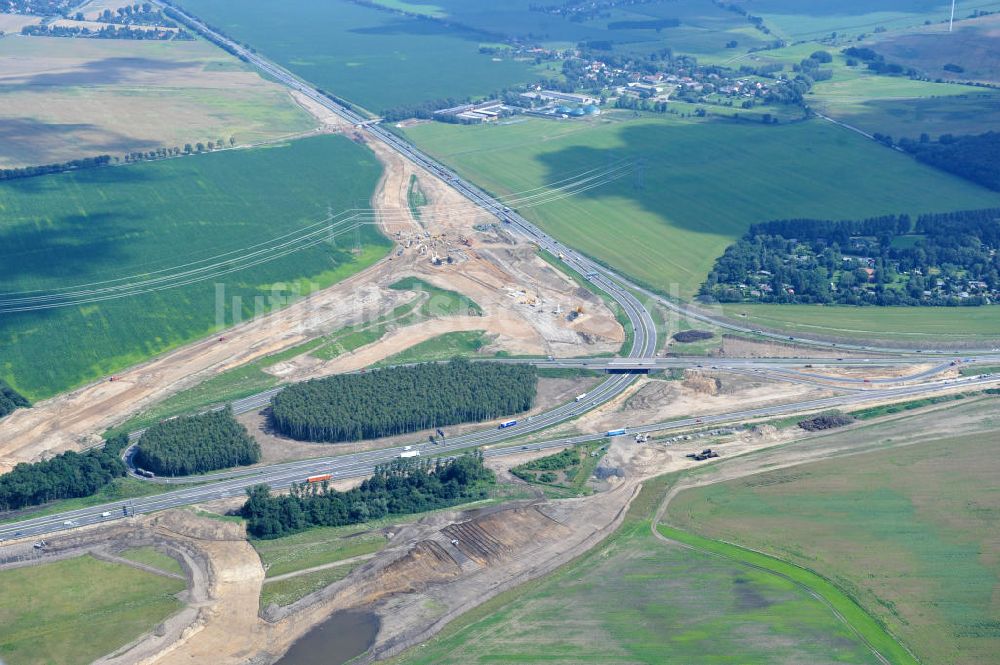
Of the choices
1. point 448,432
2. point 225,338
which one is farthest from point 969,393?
point 225,338

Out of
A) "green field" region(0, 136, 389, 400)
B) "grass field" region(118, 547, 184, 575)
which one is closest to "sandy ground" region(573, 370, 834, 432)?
"grass field" region(118, 547, 184, 575)

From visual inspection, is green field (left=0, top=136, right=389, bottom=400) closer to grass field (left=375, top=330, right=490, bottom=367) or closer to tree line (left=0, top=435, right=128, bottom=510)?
tree line (left=0, top=435, right=128, bottom=510)

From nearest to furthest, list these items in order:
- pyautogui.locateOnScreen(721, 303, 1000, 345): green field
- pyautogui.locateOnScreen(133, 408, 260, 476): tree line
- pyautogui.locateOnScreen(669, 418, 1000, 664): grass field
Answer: pyautogui.locateOnScreen(669, 418, 1000, 664): grass field < pyautogui.locateOnScreen(133, 408, 260, 476): tree line < pyautogui.locateOnScreen(721, 303, 1000, 345): green field

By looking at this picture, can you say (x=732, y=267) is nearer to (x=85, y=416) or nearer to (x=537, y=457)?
(x=537, y=457)

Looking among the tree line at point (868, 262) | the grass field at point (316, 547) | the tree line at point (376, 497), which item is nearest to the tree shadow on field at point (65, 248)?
the tree line at point (376, 497)

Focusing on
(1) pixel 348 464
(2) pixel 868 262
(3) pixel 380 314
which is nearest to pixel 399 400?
(1) pixel 348 464

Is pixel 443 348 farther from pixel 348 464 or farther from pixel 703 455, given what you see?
pixel 703 455
